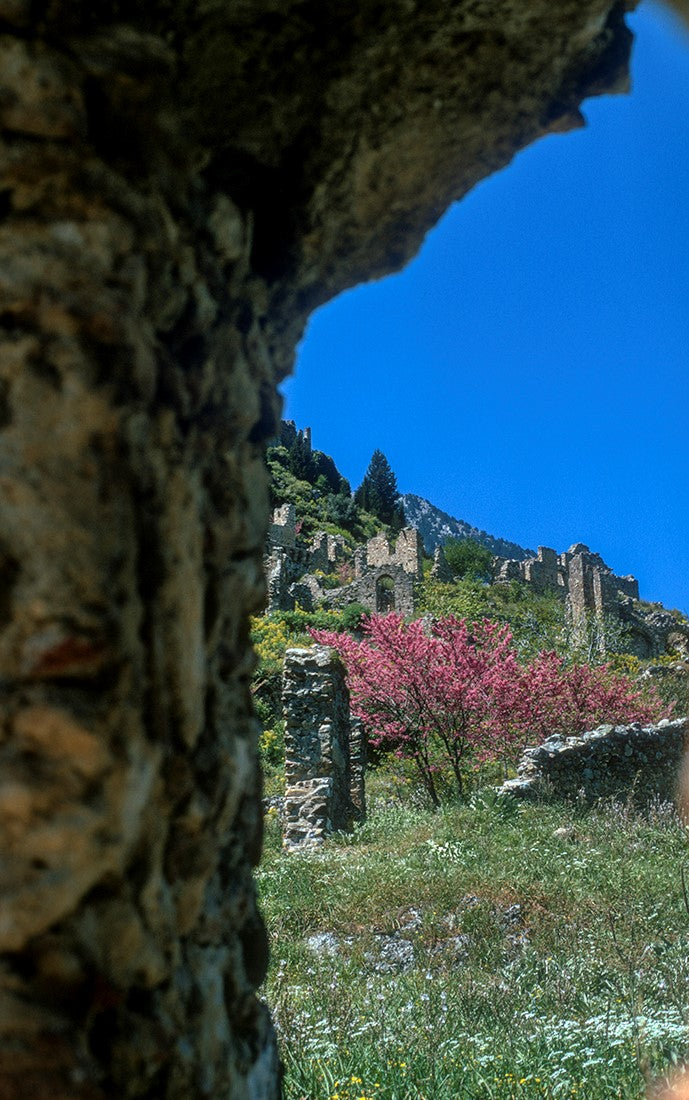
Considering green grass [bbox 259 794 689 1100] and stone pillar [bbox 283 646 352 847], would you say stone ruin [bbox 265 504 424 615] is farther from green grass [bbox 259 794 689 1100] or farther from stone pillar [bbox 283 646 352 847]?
green grass [bbox 259 794 689 1100]

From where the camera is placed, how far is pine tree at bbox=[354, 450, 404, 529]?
2064 inches

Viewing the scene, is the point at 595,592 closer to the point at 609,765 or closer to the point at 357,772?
the point at 609,765

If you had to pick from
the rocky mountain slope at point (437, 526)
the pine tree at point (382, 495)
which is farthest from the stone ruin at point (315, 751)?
the rocky mountain slope at point (437, 526)

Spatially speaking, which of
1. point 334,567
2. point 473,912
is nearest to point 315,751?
point 473,912

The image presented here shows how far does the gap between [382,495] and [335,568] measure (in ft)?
62.2

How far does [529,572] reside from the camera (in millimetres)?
36312

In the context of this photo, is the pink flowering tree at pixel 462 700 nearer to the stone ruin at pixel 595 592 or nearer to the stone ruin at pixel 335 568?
the stone ruin at pixel 335 568

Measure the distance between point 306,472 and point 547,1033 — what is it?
50279mm

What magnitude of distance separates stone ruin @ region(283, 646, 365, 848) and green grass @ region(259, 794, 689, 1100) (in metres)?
0.64

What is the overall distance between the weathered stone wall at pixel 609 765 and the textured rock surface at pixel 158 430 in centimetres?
914

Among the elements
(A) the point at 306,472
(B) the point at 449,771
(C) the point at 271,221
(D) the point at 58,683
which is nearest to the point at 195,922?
(D) the point at 58,683

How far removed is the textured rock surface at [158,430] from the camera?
899mm

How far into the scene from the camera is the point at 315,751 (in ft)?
32.3

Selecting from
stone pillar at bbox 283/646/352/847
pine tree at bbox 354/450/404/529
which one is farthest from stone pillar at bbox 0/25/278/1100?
pine tree at bbox 354/450/404/529
